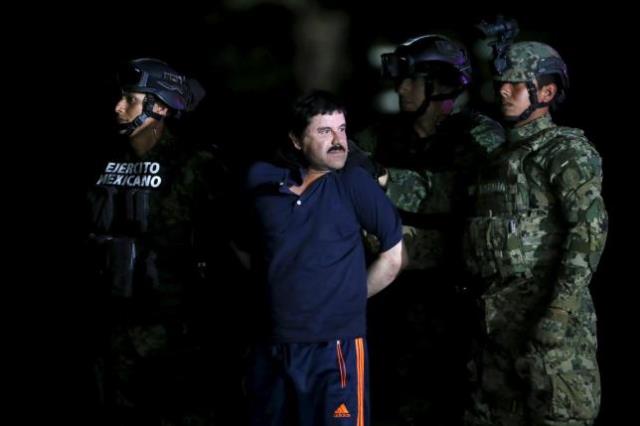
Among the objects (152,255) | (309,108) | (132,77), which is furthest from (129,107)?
(309,108)

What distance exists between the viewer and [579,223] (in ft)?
15.0

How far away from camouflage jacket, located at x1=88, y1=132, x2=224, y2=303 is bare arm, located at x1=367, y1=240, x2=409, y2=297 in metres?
1.11

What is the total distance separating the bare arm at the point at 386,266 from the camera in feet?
15.4

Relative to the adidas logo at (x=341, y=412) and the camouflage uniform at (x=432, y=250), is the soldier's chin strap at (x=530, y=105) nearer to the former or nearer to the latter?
the camouflage uniform at (x=432, y=250)

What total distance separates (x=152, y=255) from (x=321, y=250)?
136cm

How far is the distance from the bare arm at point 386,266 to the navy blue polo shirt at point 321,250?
45 millimetres

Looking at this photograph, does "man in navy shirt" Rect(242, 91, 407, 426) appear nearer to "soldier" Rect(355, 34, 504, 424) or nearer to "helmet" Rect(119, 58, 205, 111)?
"soldier" Rect(355, 34, 504, 424)

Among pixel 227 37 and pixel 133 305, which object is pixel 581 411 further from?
pixel 227 37

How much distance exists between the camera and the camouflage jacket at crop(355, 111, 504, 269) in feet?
17.8

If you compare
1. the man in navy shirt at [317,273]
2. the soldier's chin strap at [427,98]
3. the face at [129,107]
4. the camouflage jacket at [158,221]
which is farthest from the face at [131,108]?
the soldier's chin strap at [427,98]

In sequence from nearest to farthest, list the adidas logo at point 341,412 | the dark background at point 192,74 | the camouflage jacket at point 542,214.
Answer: the adidas logo at point 341,412 < the camouflage jacket at point 542,214 < the dark background at point 192,74

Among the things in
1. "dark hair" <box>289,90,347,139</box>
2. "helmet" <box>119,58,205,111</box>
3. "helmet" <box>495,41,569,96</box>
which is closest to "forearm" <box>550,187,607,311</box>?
"helmet" <box>495,41,569,96</box>

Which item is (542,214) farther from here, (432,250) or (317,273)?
(317,273)

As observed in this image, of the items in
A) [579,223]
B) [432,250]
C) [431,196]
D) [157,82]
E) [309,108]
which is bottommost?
[432,250]
